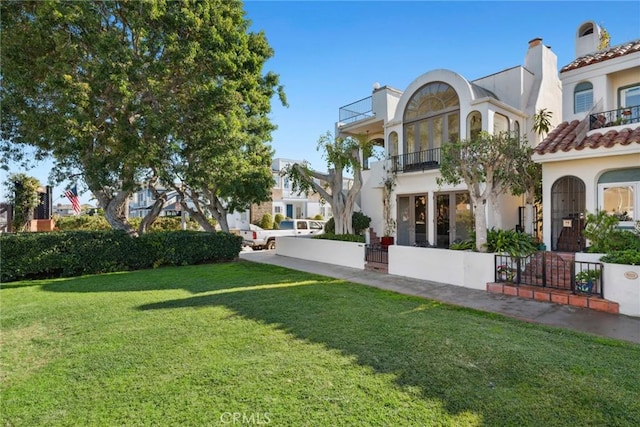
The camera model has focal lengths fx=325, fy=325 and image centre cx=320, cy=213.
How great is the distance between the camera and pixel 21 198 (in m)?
20.0

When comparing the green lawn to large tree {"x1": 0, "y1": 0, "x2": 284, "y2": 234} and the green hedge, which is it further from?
large tree {"x1": 0, "y1": 0, "x2": 284, "y2": 234}

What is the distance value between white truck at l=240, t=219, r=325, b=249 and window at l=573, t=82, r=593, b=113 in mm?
14474

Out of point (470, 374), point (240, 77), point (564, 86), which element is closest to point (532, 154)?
point (564, 86)

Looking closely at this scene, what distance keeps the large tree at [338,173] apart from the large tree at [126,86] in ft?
9.96

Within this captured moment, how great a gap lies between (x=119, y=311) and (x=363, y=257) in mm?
8125

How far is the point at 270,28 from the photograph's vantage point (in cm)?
1502

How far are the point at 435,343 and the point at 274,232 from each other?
1739cm

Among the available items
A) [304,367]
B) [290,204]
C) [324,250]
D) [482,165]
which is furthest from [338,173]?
[290,204]

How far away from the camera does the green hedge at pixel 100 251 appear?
Result: 10.8 m

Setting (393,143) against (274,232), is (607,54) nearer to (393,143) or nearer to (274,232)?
(393,143)

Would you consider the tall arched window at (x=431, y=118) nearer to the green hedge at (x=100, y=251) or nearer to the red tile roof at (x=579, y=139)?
the red tile roof at (x=579, y=139)

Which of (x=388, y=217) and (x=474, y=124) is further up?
(x=474, y=124)

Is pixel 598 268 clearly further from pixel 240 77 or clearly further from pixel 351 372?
pixel 240 77

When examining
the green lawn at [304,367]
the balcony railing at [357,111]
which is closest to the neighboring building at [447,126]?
the balcony railing at [357,111]
